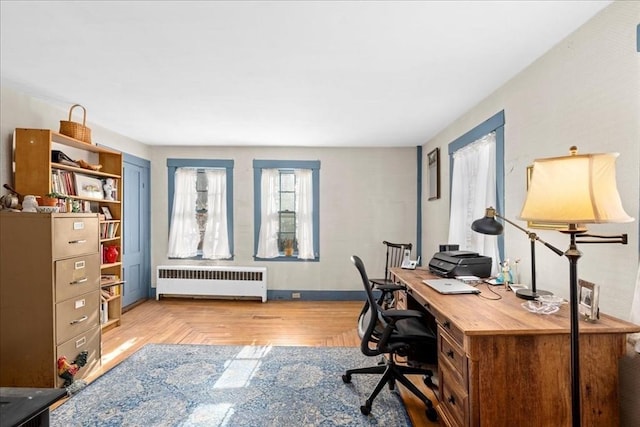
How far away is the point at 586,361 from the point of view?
1.37 metres

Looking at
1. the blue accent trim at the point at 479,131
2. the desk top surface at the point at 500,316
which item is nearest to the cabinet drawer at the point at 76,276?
the desk top surface at the point at 500,316

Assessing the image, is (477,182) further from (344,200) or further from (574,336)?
(344,200)

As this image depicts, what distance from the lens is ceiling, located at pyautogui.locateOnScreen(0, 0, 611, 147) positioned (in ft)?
5.32

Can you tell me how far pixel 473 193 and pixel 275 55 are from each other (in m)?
2.18

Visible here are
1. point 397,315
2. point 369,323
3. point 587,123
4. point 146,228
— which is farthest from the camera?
point 146,228

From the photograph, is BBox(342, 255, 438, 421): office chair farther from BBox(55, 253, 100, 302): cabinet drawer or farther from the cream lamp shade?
BBox(55, 253, 100, 302): cabinet drawer

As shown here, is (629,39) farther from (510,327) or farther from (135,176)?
(135,176)

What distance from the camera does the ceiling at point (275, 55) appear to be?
162 cm

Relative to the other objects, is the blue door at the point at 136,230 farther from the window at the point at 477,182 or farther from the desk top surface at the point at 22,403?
the window at the point at 477,182

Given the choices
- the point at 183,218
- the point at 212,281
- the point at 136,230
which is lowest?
the point at 212,281

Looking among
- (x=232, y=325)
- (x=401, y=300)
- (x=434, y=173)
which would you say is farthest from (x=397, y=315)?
(x=434, y=173)

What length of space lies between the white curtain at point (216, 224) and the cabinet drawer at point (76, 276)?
1.99m

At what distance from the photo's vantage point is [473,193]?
2986 millimetres

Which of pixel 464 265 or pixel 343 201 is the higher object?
pixel 343 201
